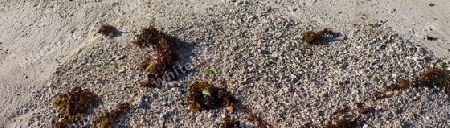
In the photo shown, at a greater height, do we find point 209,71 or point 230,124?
point 209,71

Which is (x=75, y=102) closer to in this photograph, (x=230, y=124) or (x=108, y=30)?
(x=108, y=30)

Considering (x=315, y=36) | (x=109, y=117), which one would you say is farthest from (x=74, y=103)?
(x=315, y=36)

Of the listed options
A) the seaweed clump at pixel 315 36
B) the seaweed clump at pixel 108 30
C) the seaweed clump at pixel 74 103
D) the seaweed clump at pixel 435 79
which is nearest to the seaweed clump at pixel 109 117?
the seaweed clump at pixel 74 103

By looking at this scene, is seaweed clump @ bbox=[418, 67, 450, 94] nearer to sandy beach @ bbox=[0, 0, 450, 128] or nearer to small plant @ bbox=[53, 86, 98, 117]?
sandy beach @ bbox=[0, 0, 450, 128]

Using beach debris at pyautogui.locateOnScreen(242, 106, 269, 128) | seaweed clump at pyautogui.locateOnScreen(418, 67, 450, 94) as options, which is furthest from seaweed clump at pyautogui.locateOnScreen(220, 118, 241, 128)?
seaweed clump at pyautogui.locateOnScreen(418, 67, 450, 94)

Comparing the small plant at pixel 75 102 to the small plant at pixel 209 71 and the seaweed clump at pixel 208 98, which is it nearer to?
the seaweed clump at pixel 208 98
